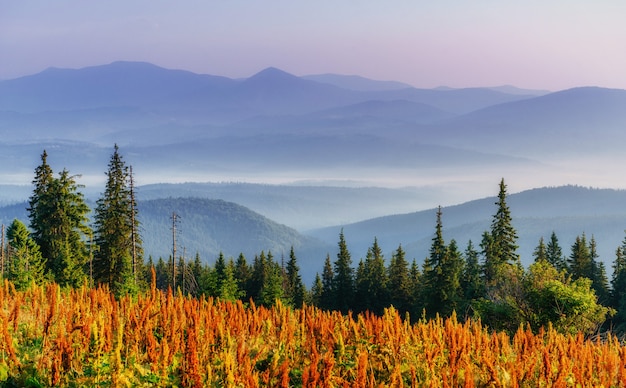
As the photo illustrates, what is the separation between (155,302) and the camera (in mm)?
16422

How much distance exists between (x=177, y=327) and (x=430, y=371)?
19.5 ft

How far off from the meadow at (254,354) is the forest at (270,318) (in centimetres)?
5

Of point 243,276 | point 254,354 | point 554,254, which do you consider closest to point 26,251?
point 254,354

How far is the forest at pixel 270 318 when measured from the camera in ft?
35.4

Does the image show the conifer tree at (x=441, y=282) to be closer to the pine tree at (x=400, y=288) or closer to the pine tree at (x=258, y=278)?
the pine tree at (x=400, y=288)

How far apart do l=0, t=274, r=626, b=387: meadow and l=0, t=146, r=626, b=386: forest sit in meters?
0.05

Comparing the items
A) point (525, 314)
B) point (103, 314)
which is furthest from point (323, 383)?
point (525, 314)

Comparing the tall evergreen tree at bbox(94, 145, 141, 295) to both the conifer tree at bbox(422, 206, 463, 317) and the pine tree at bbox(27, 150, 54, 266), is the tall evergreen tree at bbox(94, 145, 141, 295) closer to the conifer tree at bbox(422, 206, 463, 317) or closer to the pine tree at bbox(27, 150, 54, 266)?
the pine tree at bbox(27, 150, 54, 266)

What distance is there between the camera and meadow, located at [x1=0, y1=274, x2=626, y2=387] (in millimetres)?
10125

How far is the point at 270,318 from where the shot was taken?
16844 millimetres

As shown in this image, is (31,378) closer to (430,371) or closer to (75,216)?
(430,371)

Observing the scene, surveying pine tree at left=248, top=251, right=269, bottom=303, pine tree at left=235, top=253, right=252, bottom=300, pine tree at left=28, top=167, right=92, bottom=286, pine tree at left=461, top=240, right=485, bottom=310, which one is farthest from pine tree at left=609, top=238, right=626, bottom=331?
pine tree at left=28, top=167, right=92, bottom=286

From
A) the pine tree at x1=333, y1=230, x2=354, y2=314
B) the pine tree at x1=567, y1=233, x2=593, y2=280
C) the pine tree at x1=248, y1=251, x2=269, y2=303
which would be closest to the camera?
the pine tree at x1=567, y1=233, x2=593, y2=280

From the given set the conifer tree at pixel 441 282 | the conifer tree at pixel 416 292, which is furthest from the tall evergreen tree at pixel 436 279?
the conifer tree at pixel 416 292
